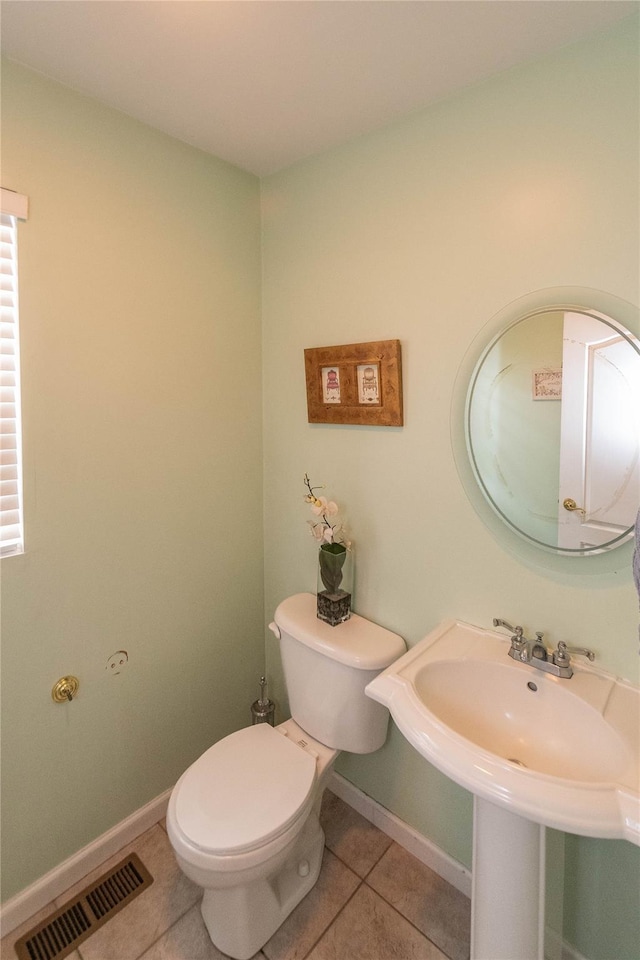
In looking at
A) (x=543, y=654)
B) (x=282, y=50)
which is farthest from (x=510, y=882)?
(x=282, y=50)

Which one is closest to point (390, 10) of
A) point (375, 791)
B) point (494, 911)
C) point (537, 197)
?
point (537, 197)

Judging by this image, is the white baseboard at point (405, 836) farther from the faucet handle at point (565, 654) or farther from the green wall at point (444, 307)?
the faucet handle at point (565, 654)

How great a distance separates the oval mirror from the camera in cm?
105

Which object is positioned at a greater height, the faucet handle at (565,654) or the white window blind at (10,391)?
the white window blind at (10,391)

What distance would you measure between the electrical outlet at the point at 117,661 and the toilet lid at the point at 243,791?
0.41 m

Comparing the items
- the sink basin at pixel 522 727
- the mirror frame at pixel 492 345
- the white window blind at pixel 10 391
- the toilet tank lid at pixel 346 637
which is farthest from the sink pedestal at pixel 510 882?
the white window blind at pixel 10 391

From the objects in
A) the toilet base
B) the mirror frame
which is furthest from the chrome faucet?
the toilet base

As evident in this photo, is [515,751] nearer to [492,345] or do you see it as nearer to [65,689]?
[492,345]

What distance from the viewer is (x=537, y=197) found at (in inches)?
44.4

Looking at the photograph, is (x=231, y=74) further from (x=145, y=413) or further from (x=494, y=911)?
(x=494, y=911)

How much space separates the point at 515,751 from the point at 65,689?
1.32 metres

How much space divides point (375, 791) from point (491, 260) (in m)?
1.85

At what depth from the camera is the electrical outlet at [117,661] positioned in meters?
1.48

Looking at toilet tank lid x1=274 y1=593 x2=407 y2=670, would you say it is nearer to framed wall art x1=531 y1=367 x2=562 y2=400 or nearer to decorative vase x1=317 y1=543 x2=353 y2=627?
decorative vase x1=317 y1=543 x2=353 y2=627
